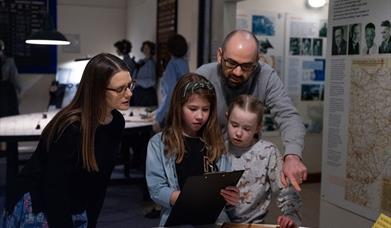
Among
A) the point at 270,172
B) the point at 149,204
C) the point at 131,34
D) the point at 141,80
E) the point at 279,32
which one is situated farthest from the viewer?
the point at 131,34

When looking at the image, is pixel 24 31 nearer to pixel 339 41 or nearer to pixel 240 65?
pixel 339 41

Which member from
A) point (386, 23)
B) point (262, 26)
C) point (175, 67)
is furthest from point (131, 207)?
point (386, 23)

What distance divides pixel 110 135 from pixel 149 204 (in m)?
2.84

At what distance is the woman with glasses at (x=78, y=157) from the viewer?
1556 mm

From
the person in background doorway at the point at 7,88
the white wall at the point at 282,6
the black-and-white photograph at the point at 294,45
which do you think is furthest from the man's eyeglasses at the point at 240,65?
the person in background doorway at the point at 7,88

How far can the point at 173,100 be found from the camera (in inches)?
70.1

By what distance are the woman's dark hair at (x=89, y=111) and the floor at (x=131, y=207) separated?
7.62 ft

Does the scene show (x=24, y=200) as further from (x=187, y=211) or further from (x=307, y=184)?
(x=307, y=184)

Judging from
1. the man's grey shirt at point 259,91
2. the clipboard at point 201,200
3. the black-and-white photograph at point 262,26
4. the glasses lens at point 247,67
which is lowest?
the clipboard at point 201,200

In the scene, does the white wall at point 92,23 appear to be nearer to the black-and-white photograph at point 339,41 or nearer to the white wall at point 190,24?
the white wall at point 190,24

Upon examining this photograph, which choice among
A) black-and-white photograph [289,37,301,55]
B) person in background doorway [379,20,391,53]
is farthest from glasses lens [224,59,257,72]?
black-and-white photograph [289,37,301,55]

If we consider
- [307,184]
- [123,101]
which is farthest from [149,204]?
[123,101]

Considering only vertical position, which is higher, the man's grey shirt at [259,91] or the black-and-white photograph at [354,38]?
the black-and-white photograph at [354,38]

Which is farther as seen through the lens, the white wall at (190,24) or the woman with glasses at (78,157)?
the white wall at (190,24)
